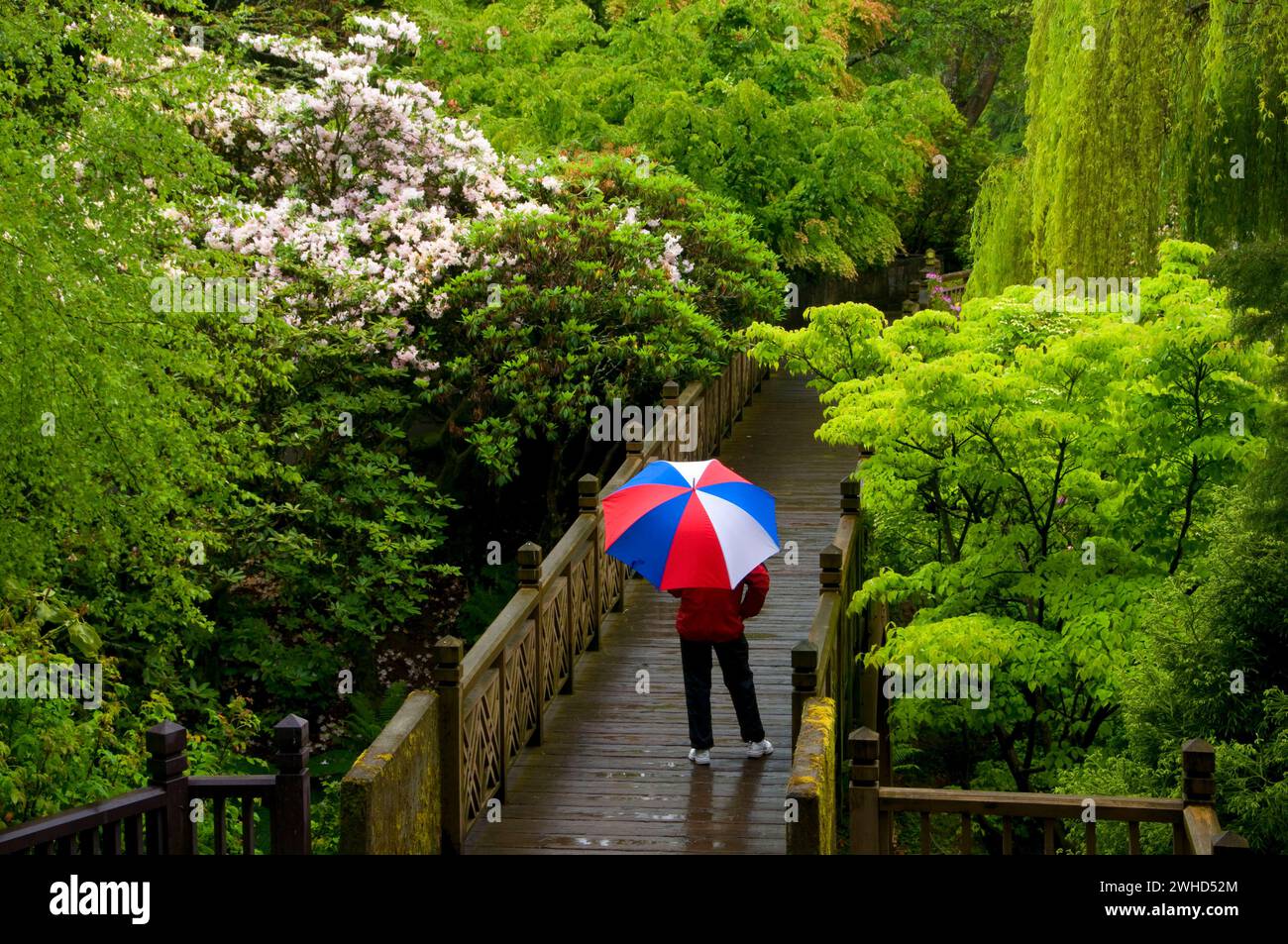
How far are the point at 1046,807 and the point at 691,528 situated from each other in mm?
3110

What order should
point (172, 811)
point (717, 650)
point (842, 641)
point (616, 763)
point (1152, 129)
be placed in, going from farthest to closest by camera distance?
point (1152, 129)
point (842, 641)
point (616, 763)
point (717, 650)
point (172, 811)

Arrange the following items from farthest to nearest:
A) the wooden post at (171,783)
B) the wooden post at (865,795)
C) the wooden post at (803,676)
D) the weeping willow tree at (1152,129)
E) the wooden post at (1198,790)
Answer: the weeping willow tree at (1152,129) < the wooden post at (803,676) < the wooden post at (865,795) < the wooden post at (171,783) < the wooden post at (1198,790)

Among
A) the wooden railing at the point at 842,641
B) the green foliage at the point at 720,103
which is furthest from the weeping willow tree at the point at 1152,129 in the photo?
the green foliage at the point at 720,103

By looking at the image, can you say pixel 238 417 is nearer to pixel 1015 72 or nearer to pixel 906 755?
pixel 906 755

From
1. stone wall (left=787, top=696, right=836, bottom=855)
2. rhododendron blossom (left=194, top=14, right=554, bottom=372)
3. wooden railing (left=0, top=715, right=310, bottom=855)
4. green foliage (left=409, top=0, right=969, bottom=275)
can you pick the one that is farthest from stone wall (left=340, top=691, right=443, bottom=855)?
green foliage (left=409, top=0, right=969, bottom=275)

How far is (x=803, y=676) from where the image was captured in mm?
9953

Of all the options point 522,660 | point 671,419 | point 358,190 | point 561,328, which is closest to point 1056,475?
point 522,660

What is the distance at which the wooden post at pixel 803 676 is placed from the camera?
992 centimetres

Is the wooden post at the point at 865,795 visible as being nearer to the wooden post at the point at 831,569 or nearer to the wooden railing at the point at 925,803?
the wooden railing at the point at 925,803

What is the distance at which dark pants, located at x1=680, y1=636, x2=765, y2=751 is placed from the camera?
1041 centimetres

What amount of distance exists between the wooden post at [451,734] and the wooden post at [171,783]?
6.21ft

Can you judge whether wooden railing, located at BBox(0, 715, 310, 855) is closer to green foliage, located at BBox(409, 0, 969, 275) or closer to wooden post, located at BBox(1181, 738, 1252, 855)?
wooden post, located at BBox(1181, 738, 1252, 855)

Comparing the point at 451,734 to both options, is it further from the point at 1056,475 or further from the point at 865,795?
the point at 1056,475

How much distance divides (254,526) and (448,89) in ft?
31.3
